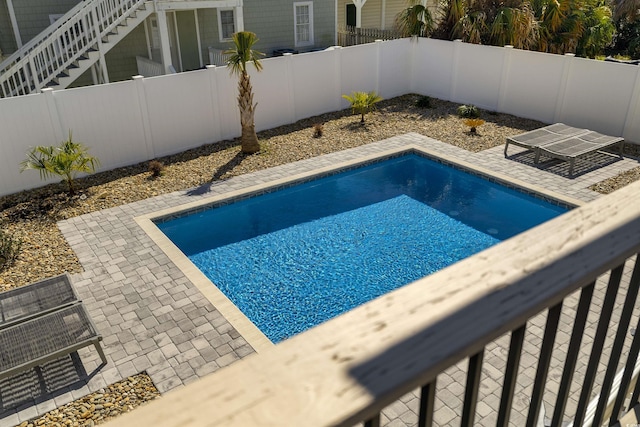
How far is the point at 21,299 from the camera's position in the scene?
22.1 ft

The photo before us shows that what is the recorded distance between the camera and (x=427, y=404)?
1063 millimetres

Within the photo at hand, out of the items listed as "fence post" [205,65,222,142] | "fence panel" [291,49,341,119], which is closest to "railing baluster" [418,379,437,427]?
"fence post" [205,65,222,142]

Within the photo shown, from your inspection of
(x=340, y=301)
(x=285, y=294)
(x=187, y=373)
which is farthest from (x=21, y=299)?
(x=340, y=301)

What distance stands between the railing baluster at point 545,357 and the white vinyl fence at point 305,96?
1150 cm

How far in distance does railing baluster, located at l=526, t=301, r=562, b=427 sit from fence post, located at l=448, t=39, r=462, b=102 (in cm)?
1595

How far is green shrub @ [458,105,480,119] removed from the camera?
49.0 feet

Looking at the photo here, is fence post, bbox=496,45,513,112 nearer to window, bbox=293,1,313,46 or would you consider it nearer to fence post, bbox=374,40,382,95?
fence post, bbox=374,40,382,95

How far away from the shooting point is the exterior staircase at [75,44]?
13.7 meters

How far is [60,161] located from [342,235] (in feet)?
19.4

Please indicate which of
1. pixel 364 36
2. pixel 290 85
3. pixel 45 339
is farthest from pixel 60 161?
pixel 364 36

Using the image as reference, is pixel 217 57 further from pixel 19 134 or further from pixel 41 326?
pixel 41 326

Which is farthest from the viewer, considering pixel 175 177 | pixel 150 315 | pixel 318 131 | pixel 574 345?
pixel 318 131

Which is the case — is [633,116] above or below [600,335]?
below

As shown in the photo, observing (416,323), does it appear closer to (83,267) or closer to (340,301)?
(340,301)
